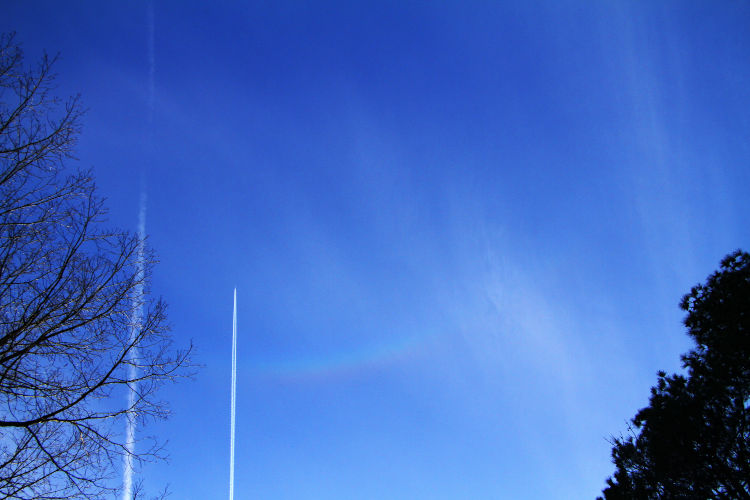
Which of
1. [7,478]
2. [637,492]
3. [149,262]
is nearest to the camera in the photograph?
[7,478]

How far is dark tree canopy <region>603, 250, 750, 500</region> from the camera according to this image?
31.2ft

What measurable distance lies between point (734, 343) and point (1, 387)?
14350 mm

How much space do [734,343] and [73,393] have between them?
13705 mm

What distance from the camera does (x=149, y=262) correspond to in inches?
222

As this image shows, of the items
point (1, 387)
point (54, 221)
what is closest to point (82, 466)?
point (1, 387)

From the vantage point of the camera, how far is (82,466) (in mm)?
4762

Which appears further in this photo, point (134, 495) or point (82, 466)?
point (134, 495)

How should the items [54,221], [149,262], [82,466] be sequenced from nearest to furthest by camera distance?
[82,466] < [54,221] < [149,262]

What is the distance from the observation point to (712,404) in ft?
33.2

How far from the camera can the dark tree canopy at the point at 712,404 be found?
31.2 ft

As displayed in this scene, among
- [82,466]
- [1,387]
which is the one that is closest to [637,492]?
[82,466]

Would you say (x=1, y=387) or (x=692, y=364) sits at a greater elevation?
(x=692, y=364)

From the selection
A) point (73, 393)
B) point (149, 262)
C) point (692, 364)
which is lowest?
point (73, 393)

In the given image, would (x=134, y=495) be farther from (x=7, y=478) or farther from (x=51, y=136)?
(x=51, y=136)
